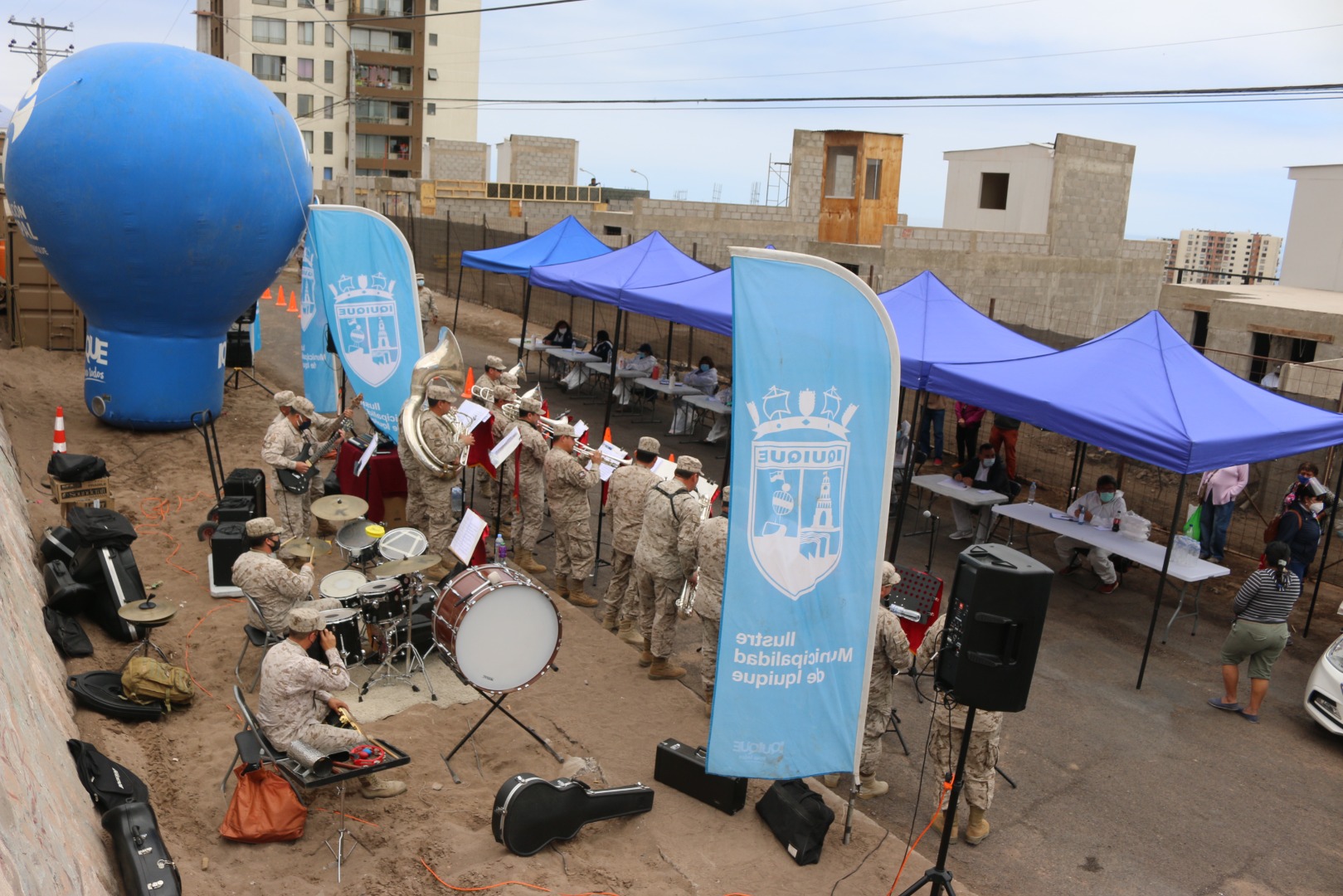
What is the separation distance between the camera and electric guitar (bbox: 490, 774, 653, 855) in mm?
5809

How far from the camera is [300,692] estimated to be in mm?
6047

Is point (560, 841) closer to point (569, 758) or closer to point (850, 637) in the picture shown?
point (569, 758)

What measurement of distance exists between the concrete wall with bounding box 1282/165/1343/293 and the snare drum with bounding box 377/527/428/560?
2562cm

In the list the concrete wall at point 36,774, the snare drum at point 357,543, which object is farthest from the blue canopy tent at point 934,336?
the concrete wall at point 36,774

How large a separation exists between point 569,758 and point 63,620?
13.9 feet

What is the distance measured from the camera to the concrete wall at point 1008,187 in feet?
93.6

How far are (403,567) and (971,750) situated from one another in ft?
14.0

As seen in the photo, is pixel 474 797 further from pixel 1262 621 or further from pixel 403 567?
pixel 1262 621

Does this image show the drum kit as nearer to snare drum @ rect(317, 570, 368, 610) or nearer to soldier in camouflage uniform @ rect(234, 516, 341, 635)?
snare drum @ rect(317, 570, 368, 610)

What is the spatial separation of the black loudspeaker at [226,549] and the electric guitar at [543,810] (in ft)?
14.2

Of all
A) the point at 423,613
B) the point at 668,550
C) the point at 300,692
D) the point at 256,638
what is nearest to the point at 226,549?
the point at 256,638

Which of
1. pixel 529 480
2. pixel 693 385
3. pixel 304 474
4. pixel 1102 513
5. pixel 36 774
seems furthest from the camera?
pixel 693 385

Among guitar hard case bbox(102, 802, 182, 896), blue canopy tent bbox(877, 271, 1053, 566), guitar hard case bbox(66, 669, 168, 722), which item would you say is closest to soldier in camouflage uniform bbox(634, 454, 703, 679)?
blue canopy tent bbox(877, 271, 1053, 566)

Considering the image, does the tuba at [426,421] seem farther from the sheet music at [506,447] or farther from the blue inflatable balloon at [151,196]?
the blue inflatable balloon at [151,196]
